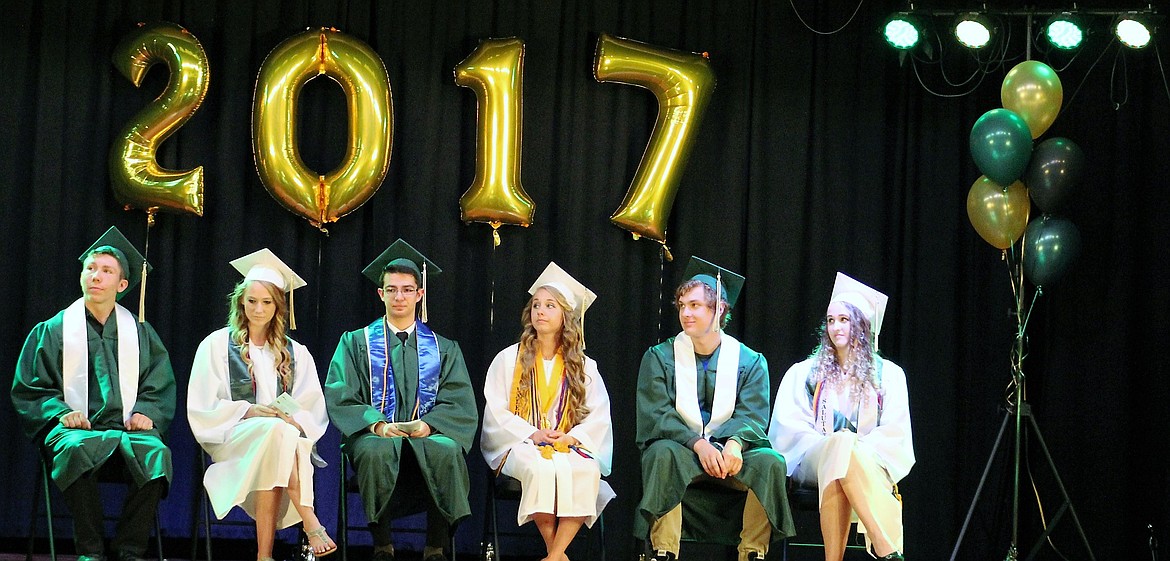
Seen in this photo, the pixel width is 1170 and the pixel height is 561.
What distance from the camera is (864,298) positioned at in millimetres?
5809

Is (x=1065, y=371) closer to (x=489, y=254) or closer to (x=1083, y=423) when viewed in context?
(x=1083, y=423)

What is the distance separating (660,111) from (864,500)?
2.17 m

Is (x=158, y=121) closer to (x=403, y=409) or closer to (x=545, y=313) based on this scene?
(x=403, y=409)

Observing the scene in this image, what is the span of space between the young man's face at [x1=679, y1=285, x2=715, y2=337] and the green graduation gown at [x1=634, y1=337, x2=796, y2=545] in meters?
0.13

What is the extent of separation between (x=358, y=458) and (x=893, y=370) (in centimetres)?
232

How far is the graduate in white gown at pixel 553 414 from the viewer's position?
5348mm

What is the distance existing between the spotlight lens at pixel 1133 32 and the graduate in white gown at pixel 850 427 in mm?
1592

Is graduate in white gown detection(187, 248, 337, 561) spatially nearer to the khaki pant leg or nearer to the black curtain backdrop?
the black curtain backdrop

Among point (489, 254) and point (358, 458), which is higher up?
point (489, 254)

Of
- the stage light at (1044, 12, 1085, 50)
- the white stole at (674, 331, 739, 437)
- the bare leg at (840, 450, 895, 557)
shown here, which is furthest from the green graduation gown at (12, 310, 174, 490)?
the stage light at (1044, 12, 1085, 50)

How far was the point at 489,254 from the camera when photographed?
6.47 m

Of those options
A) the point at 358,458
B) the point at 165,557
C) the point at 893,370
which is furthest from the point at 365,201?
the point at 893,370

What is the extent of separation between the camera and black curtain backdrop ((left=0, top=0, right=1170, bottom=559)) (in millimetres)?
6316

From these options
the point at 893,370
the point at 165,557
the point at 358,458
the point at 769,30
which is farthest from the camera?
the point at 769,30
